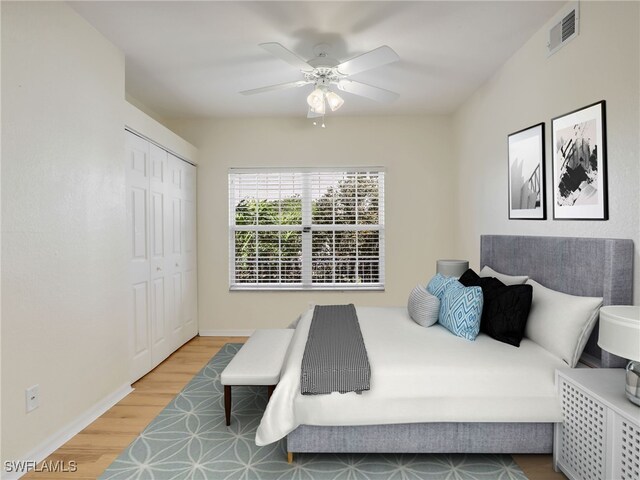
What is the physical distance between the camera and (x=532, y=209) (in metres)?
2.76

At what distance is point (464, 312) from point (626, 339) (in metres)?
0.99

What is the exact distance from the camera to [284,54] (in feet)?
8.04

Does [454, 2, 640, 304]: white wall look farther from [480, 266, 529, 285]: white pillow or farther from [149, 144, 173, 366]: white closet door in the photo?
[149, 144, 173, 366]: white closet door

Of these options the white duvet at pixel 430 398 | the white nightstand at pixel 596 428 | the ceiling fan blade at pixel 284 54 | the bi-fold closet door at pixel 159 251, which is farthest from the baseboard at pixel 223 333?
the white nightstand at pixel 596 428

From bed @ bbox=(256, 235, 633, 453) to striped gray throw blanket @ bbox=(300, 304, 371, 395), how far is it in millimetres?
53

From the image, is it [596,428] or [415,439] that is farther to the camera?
[415,439]

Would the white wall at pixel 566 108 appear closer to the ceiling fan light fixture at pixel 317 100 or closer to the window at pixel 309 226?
the window at pixel 309 226

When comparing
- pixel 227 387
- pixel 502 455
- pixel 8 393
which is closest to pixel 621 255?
pixel 502 455

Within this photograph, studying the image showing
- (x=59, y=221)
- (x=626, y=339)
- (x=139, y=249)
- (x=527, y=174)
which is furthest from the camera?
(x=139, y=249)

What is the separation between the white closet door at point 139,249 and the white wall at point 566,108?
3.14 metres

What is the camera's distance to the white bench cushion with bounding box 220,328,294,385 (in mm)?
2336

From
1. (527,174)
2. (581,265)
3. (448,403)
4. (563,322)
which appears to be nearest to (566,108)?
(527,174)

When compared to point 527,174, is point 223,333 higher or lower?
lower

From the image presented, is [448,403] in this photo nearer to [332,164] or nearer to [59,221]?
[59,221]
